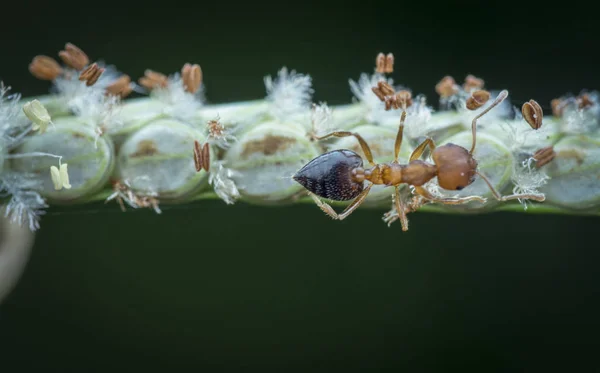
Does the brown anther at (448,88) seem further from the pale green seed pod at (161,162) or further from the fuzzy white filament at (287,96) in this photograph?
the pale green seed pod at (161,162)

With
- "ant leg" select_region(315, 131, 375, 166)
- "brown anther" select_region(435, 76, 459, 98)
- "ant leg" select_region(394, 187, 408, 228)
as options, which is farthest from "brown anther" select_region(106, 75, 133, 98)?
"brown anther" select_region(435, 76, 459, 98)

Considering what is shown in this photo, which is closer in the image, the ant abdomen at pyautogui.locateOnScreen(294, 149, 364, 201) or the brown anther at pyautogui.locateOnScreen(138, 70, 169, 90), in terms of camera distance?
the ant abdomen at pyautogui.locateOnScreen(294, 149, 364, 201)

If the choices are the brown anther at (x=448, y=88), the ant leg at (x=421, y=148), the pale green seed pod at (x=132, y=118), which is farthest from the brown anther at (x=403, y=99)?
the pale green seed pod at (x=132, y=118)

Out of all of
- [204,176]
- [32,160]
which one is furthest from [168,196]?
[32,160]

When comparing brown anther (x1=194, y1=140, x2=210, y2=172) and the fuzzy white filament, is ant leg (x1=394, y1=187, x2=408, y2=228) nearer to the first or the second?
the fuzzy white filament

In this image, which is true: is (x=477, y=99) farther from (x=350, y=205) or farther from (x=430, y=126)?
(x=350, y=205)

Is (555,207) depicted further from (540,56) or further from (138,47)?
(138,47)
